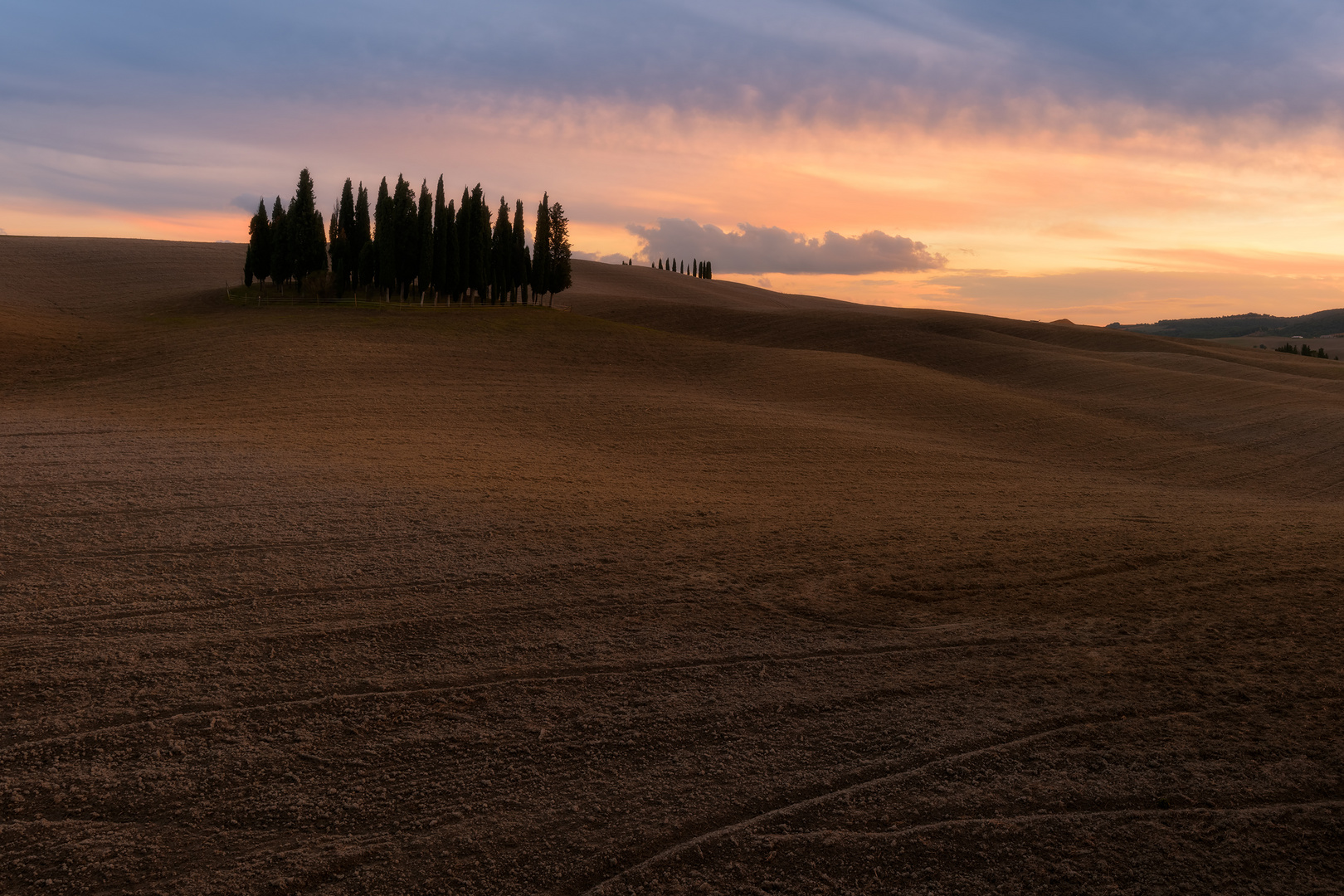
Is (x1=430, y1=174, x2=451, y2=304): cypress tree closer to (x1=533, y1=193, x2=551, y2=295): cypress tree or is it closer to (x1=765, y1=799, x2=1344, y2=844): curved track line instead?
(x1=533, y1=193, x2=551, y2=295): cypress tree

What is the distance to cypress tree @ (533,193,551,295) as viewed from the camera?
54.2 m

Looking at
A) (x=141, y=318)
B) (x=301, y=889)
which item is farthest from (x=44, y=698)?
(x=141, y=318)

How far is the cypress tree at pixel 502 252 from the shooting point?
173ft

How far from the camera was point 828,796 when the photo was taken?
480 centimetres

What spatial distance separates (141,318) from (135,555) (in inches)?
1427

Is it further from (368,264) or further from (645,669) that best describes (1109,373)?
(368,264)

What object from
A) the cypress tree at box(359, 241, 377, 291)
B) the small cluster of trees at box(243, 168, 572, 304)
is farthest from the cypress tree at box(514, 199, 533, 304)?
the cypress tree at box(359, 241, 377, 291)

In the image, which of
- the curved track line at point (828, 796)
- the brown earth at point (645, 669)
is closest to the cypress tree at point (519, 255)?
the brown earth at point (645, 669)

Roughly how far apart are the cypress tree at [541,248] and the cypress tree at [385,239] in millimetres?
9222

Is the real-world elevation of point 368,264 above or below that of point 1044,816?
above

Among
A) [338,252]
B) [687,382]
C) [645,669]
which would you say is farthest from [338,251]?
[645,669]

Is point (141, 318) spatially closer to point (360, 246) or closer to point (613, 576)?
point (360, 246)

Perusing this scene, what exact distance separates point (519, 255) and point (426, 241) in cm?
737

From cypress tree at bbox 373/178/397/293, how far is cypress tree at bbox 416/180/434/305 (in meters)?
1.52
